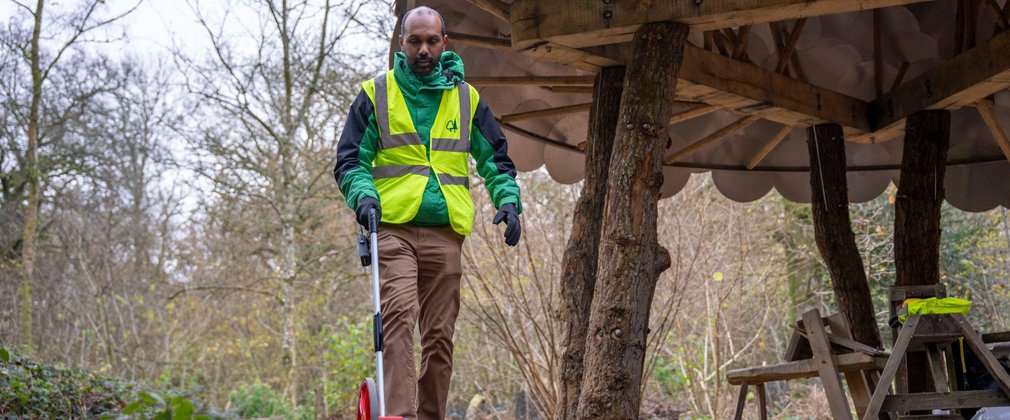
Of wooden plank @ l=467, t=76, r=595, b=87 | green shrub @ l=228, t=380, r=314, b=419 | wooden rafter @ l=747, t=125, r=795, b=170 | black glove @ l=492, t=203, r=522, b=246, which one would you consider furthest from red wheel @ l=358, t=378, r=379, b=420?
green shrub @ l=228, t=380, r=314, b=419

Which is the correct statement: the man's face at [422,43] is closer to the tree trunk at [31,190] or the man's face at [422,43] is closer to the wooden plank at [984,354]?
the wooden plank at [984,354]

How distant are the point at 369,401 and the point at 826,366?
288cm

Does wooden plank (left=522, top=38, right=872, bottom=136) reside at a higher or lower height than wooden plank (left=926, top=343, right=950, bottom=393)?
higher

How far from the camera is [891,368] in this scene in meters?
4.87

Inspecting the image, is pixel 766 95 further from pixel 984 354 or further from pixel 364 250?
pixel 364 250

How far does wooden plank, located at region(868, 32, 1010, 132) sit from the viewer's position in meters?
6.00

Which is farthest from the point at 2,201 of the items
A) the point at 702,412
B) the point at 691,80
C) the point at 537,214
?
the point at 691,80

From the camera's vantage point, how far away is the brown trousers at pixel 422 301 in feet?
12.1

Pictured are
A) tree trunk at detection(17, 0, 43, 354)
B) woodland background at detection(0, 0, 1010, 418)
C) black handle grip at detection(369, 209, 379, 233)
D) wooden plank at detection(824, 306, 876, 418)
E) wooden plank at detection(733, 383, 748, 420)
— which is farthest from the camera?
tree trunk at detection(17, 0, 43, 354)

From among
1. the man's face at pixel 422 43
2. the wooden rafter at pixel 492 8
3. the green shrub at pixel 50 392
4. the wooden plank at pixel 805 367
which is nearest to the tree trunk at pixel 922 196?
the wooden plank at pixel 805 367

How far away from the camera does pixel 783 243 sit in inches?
591

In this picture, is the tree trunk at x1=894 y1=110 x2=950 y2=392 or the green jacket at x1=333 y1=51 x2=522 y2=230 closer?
the green jacket at x1=333 y1=51 x2=522 y2=230

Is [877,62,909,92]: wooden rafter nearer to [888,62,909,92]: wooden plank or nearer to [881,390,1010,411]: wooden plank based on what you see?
[888,62,909,92]: wooden plank

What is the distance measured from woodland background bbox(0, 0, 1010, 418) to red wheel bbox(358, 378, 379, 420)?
8.59m
